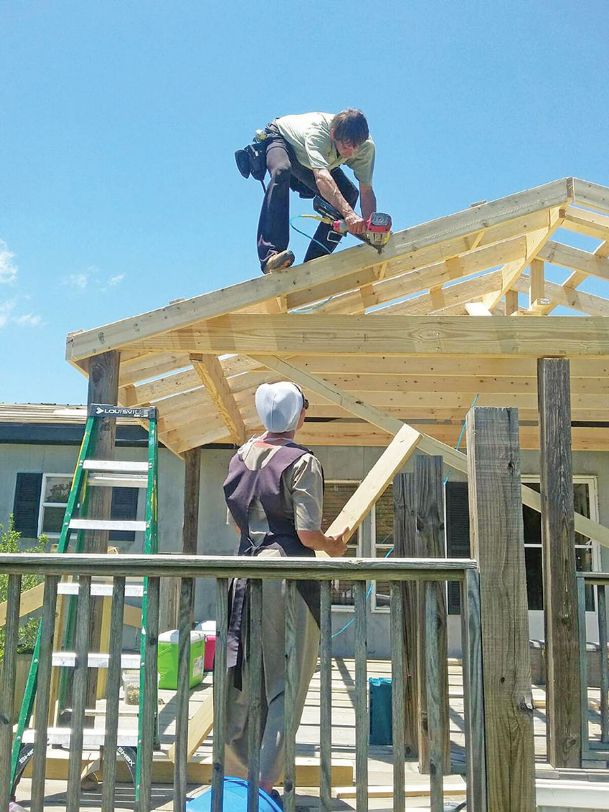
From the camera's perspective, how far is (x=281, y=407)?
3.46 metres

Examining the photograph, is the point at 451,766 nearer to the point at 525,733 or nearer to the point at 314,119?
the point at 525,733

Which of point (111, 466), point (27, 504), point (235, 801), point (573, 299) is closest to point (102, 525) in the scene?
point (111, 466)

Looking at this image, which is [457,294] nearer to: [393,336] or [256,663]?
[393,336]

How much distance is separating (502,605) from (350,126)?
13.5 ft

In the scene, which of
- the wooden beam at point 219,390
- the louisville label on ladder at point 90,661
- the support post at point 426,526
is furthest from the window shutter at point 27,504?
the support post at point 426,526

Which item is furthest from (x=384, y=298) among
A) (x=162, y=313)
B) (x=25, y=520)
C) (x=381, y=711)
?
(x=25, y=520)

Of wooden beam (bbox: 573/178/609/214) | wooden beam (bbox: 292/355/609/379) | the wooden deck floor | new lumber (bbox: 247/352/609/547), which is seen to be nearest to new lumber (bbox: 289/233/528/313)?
wooden beam (bbox: 292/355/609/379)

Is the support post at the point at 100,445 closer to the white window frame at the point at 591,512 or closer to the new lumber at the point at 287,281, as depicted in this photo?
the new lumber at the point at 287,281

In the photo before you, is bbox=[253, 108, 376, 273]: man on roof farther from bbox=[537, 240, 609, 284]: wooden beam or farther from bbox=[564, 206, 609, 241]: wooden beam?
bbox=[537, 240, 609, 284]: wooden beam

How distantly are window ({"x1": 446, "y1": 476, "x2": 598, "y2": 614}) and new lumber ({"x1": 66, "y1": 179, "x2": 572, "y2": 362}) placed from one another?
5196 millimetres

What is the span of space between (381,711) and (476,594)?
3013 mm

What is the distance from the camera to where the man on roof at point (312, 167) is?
5.46 m

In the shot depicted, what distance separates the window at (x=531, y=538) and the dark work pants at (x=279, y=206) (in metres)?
5.12

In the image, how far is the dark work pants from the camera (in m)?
5.56
